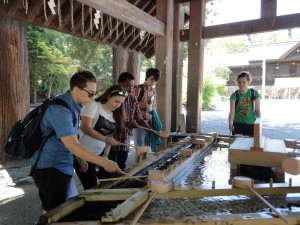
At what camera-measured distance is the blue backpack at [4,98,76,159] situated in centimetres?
175

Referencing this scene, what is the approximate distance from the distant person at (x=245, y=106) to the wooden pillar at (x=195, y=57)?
720mm

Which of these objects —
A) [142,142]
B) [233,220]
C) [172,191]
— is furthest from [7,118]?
[233,220]

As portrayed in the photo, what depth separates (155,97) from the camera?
4.24 metres

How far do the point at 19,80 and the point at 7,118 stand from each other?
32.2 inches

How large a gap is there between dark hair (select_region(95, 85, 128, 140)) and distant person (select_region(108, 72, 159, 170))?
16cm

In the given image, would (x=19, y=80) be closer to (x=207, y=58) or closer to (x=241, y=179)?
(x=241, y=179)

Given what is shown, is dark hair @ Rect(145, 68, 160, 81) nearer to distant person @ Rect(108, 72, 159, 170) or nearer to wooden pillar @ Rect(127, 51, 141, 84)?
distant person @ Rect(108, 72, 159, 170)

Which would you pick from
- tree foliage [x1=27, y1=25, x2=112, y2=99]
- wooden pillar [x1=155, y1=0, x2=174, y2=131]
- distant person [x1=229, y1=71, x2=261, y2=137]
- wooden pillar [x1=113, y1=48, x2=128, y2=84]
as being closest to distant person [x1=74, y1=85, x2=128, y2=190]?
wooden pillar [x1=155, y1=0, x2=174, y2=131]

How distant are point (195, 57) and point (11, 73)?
3.69m

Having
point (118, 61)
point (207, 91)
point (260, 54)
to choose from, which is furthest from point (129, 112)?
point (260, 54)

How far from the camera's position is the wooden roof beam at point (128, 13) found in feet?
8.68

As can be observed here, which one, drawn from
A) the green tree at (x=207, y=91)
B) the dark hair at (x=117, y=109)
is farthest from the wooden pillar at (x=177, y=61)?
the green tree at (x=207, y=91)

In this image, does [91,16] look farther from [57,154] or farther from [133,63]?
[133,63]

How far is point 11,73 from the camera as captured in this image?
17.4ft
